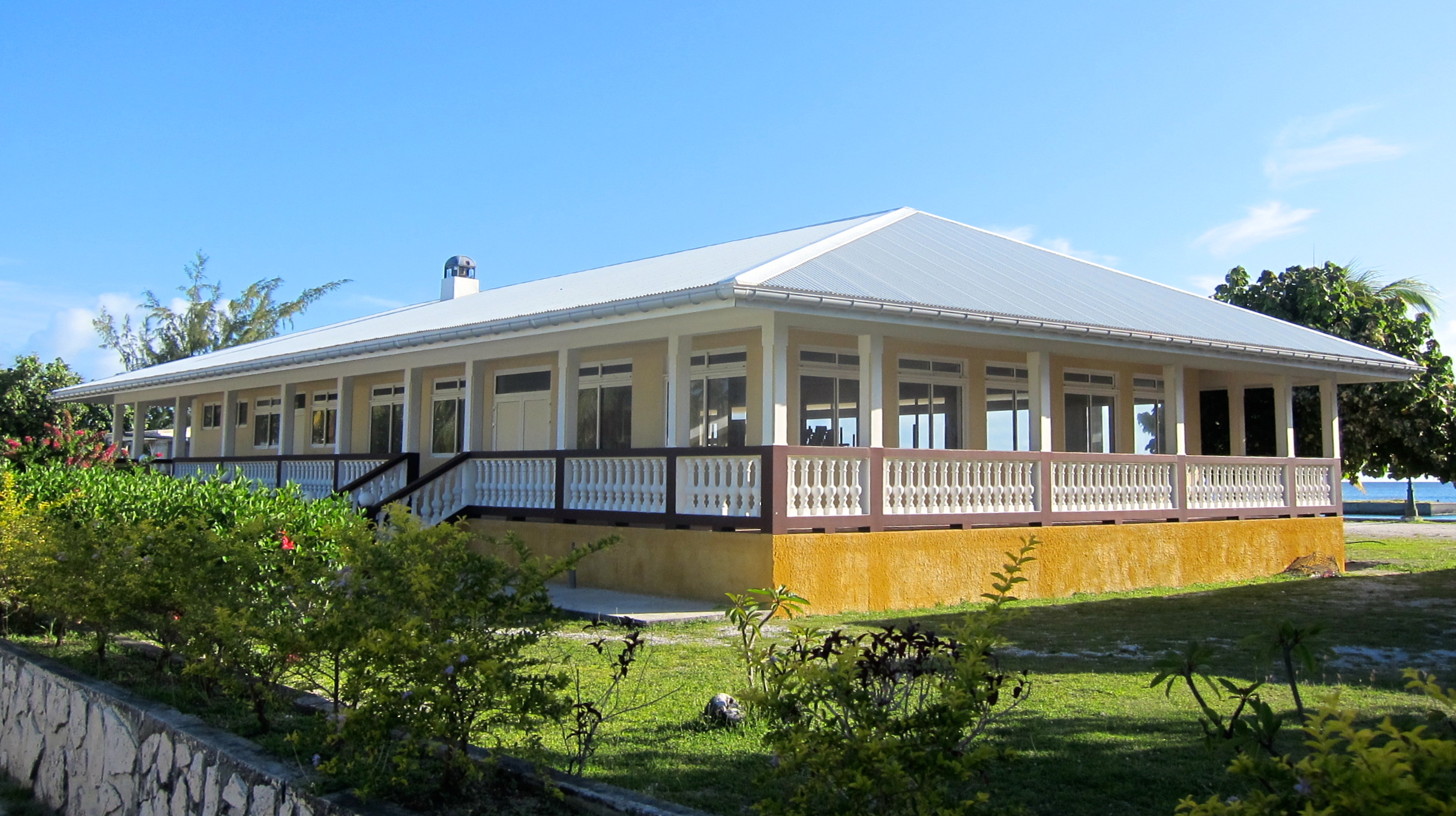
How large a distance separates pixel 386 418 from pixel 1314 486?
57.1 ft

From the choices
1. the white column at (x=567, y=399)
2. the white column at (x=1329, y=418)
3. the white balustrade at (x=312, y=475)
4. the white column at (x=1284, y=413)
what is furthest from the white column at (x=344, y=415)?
the white column at (x=1329, y=418)

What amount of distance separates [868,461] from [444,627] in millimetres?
8784

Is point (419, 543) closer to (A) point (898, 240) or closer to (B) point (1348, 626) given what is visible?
(B) point (1348, 626)

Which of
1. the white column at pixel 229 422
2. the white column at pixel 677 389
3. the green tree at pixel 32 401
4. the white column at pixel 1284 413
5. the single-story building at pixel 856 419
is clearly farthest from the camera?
the green tree at pixel 32 401

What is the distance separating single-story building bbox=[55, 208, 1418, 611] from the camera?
12.6 meters

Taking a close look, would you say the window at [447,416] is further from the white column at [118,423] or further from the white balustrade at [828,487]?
the white column at [118,423]

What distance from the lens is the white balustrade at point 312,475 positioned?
2073 cm

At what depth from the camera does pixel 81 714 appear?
20.1 feet

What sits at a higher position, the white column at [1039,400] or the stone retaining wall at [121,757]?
the white column at [1039,400]

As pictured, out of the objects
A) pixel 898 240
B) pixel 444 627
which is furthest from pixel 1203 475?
pixel 444 627

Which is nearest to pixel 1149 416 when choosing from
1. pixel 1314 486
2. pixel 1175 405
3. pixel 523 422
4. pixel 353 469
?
pixel 1314 486

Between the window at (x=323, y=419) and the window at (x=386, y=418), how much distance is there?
1.47 m

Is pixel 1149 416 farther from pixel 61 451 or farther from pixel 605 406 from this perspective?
pixel 61 451

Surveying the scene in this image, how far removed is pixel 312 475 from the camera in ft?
69.6
